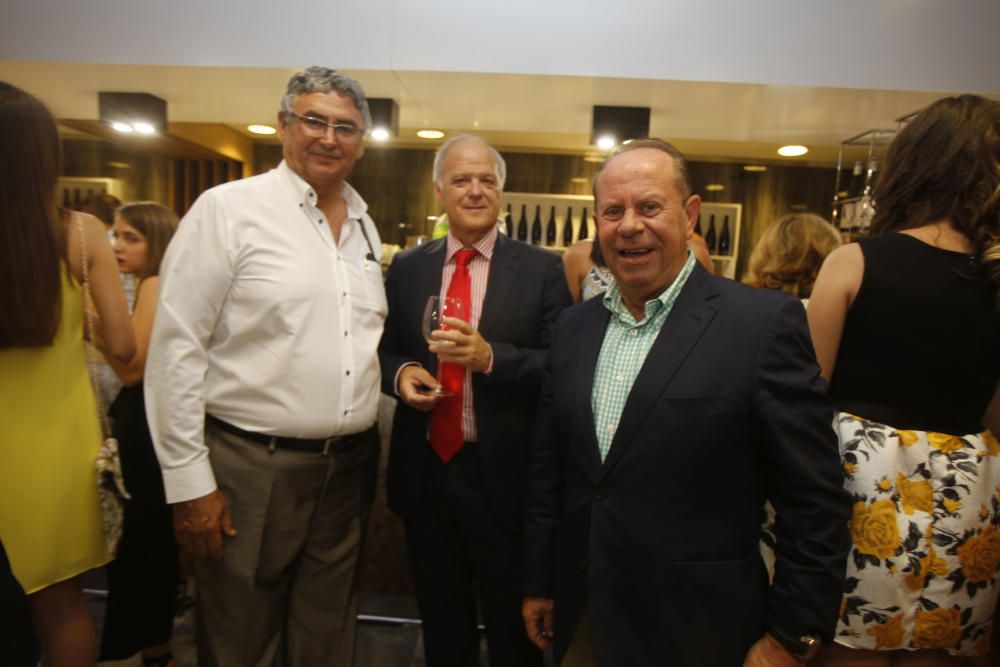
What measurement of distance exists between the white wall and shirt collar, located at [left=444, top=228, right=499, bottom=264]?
171 cm

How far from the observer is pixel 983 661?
135 centimetres

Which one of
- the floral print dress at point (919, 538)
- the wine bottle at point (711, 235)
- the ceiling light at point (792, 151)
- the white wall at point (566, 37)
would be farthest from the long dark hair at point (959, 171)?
the wine bottle at point (711, 235)

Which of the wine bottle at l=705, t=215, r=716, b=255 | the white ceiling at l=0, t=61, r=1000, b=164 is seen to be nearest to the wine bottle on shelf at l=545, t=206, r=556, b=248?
the wine bottle at l=705, t=215, r=716, b=255

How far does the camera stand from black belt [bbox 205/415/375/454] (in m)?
1.60

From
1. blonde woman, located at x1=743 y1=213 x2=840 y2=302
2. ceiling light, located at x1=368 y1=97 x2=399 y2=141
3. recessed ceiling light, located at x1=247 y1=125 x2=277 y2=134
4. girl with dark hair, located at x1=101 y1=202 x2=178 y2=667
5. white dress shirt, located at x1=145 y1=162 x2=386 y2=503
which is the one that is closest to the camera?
white dress shirt, located at x1=145 y1=162 x2=386 y2=503

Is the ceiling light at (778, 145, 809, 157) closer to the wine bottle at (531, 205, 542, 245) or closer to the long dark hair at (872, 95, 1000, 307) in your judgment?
the wine bottle at (531, 205, 542, 245)

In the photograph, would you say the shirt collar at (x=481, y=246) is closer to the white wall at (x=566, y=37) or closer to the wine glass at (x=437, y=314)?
the wine glass at (x=437, y=314)

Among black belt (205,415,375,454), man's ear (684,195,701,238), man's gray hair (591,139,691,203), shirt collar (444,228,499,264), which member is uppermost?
man's gray hair (591,139,691,203)

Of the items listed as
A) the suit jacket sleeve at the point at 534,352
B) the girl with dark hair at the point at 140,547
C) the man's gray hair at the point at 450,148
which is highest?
the man's gray hair at the point at 450,148

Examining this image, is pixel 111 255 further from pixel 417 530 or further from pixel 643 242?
pixel 643 242

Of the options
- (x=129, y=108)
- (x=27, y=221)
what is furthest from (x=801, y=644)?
(x=129, y=108)

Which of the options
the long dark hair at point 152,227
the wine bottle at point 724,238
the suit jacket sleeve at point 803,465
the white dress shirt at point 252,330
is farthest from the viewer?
the wine bottle at point 724,238

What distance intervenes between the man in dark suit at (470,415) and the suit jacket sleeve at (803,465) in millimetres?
731

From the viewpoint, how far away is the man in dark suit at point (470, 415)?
1.76m
